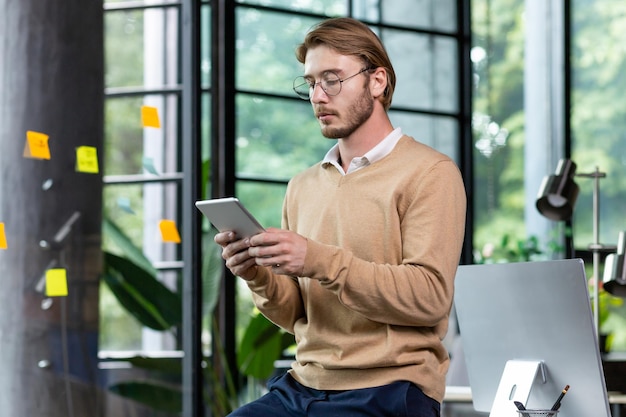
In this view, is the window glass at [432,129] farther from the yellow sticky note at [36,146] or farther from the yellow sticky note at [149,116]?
the yellow sticky note at [36,146]

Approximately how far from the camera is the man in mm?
2004

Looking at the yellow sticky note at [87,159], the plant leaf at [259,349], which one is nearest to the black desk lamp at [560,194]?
the plant leaf at [259,349]

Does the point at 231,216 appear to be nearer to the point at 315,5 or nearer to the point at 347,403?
the point at 347,403

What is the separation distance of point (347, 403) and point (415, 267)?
303 millimetres

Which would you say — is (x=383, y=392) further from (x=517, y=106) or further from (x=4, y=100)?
(x=517, y=106)

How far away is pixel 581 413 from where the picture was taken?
2059mm

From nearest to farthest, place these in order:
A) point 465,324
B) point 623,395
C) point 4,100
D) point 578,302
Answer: point 578,302
point 465,324
point 623,395
point 4,100

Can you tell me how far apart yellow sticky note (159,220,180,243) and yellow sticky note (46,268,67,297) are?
606 mm

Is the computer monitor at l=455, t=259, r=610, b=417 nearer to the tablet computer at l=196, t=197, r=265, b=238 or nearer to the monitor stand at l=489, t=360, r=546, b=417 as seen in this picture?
the monitor stand at l=489, t=360, r=546, b=417

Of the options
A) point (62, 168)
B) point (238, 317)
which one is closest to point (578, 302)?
point (62, 168)

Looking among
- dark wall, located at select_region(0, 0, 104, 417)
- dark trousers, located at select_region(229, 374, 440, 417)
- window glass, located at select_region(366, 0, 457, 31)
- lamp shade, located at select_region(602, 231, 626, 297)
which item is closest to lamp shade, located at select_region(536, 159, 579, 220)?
lamp shade, located at select_region(602, 231, 626, 297)

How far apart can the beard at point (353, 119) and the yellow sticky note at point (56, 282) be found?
1.69 metres

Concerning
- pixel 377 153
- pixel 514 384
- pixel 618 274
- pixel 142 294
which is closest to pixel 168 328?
pixel 142 294

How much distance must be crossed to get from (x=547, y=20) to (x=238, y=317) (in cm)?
263
